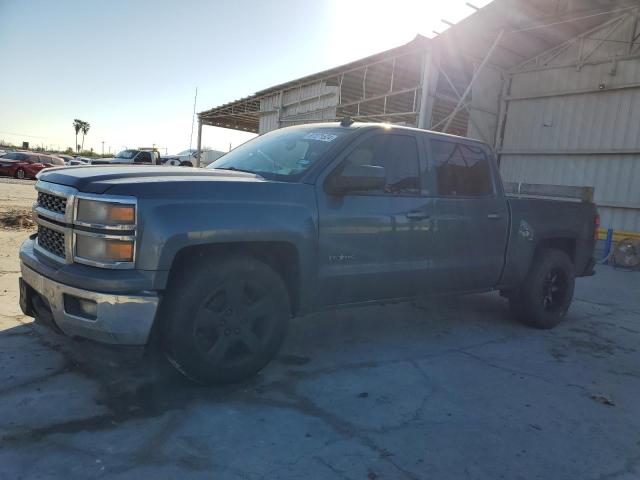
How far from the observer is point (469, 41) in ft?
45.4

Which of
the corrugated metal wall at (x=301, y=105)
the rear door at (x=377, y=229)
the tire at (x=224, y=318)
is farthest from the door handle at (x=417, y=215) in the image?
the corrugated metal wall at (x=301, y=105)

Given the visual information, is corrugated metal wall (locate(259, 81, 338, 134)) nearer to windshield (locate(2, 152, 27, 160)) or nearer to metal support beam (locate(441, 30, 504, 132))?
metal support beam (locate(441, 30, 504, 132))

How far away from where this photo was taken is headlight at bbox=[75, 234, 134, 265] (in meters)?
2.84

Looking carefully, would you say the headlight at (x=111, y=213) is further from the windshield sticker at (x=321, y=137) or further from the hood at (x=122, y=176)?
the windshield sticker at (x=321, y=137)

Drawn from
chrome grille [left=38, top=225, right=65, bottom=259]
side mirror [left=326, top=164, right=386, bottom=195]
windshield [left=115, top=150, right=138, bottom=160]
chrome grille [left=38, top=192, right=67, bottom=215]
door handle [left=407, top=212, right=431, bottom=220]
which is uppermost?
windshield [left=115, top=150, right=138, bottom=160]

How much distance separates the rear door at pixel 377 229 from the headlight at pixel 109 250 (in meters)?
1.31

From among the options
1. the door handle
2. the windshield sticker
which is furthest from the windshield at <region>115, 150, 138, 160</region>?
the door handle

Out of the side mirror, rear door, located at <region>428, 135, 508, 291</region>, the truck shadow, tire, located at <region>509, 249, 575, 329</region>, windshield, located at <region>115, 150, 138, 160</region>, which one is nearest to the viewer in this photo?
the truck shadow

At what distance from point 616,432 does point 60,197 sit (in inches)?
150

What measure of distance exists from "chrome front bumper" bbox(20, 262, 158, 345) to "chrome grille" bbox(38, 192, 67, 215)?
465 mm

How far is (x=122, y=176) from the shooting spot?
3.05m

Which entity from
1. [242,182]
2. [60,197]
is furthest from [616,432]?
[60,197]

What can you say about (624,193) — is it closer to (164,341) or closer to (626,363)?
(626,363)

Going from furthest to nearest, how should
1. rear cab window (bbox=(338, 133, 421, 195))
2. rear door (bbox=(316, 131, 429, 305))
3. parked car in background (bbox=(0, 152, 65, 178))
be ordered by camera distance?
parked car in background (bbox=(0, 152, 65, 178))
rear cab window (bbox=(338, 133, 421, 195))
rear door (bbox=(316, 131, 429, 305))
